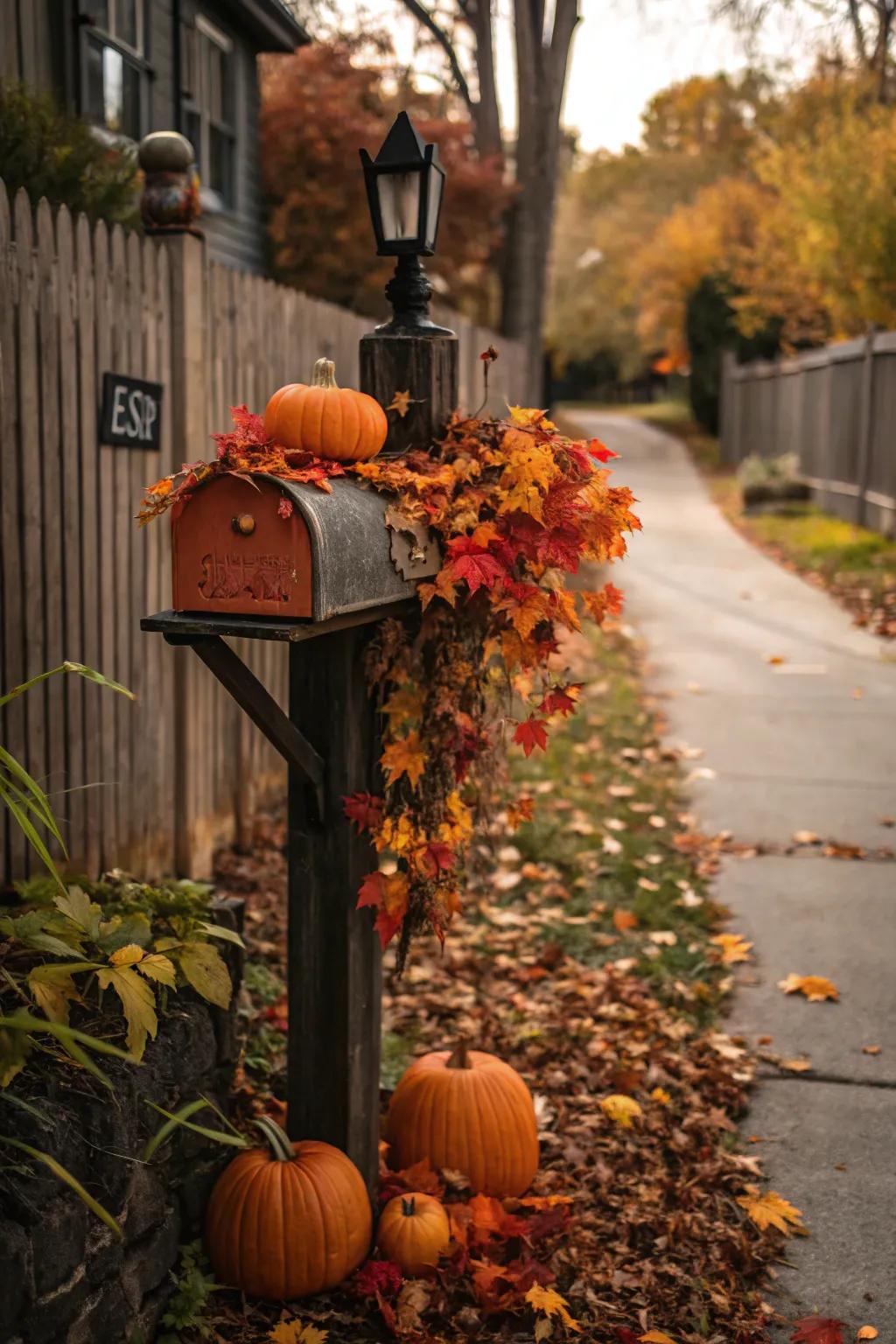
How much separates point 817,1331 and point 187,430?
3.65 meters

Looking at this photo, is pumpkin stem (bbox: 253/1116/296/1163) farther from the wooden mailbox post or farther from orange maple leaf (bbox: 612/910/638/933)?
orange maple leaf (bbox: 612/910/638/933)

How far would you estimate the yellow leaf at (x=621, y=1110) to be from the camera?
144 inches

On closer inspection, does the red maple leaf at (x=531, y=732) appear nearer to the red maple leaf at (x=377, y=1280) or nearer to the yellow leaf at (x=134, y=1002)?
the yellow leaf at (x=134, y=1002)

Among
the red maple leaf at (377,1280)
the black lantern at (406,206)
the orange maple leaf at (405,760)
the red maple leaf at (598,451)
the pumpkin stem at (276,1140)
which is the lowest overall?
the red maple leaf at (377,1280)

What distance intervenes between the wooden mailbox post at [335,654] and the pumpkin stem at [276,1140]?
0.45 ft

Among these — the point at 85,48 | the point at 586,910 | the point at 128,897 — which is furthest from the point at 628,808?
the point at 85,48

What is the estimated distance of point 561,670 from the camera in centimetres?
316

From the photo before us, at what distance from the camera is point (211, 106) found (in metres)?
12.4

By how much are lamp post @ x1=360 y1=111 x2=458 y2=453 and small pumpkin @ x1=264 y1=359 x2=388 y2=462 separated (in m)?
0.28

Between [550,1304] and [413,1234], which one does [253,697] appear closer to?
[413,1234]

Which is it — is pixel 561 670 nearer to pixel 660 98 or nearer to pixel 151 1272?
pixel 151 1272

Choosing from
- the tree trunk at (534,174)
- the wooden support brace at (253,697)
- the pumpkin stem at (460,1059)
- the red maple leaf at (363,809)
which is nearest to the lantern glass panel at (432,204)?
the wooden support brace at (253,697)

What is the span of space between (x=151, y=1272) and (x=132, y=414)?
287cm

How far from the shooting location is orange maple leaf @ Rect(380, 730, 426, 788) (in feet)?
9.70
